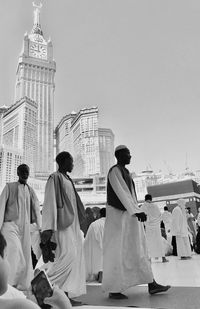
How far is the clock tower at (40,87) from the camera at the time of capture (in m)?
64.1

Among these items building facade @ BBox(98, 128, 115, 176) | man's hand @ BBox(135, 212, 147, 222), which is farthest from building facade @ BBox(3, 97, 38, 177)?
man's hand @ BBox(135, 212, 147, 222)

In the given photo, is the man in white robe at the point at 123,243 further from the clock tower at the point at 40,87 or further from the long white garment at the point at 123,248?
the clock tower at the point at 40,87

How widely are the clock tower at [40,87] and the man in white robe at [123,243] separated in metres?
61.1

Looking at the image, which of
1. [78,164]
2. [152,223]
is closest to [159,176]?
[78,164]

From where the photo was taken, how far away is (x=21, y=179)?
10.8 feet

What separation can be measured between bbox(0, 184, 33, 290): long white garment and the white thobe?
374cm

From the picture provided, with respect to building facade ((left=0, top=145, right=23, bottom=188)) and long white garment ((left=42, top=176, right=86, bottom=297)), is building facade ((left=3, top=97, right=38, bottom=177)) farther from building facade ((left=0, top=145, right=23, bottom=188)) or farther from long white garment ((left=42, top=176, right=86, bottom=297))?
long white garment ((left=42, top=176, right=86, bottom=297))

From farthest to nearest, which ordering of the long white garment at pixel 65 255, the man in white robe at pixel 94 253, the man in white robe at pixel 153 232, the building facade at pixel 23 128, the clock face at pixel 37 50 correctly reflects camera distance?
the clock face at pixel 37 50, the building facade at pixel 23 128, the man in white robe at pixel 153 232, the man in white robe at pixel 94 253, the long white garment at pixel 65 255

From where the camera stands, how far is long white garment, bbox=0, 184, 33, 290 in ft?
9.41

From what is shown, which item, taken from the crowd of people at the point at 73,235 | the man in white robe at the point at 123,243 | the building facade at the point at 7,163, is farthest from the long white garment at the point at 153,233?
the building facade at the point at 7,163

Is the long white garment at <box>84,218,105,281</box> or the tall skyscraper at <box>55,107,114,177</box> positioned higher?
the tall skyscraper at <box>55,107,114,177</box>

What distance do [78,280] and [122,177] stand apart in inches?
37.0

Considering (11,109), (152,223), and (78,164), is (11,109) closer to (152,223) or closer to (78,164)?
(78,164)

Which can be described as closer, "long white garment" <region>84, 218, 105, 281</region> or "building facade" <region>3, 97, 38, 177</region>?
"long white garment" <region>84, 218, 105, 281</region>
